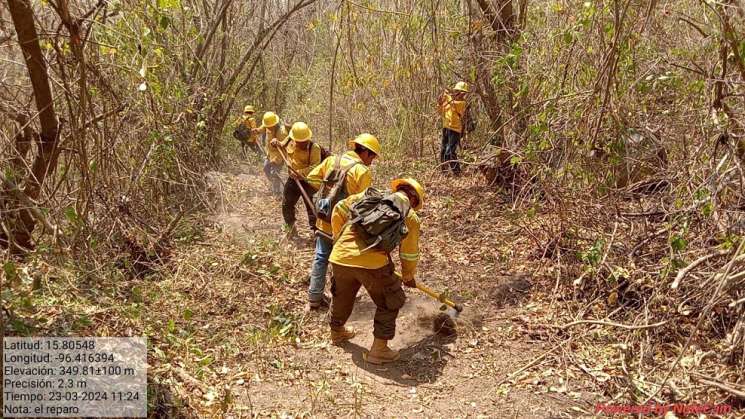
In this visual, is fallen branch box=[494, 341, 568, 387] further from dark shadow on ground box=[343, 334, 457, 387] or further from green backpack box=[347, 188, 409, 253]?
green backpack box=[347, 188, 409, 253]

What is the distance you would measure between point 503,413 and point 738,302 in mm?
1542

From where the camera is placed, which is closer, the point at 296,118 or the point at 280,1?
the point at 280,1

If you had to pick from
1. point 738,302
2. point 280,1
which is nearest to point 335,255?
point 738,302

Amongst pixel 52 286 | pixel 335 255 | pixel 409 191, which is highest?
pixel 409 191

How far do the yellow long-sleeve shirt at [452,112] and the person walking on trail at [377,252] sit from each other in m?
4.28

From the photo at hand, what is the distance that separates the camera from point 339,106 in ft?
33.7

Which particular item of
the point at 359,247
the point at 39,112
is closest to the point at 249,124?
the point at 39,112

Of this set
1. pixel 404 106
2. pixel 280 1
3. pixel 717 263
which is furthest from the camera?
pixel 280 1

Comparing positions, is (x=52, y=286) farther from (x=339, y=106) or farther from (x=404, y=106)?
(x=339, y=106)

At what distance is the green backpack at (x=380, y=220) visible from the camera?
11.6 ft

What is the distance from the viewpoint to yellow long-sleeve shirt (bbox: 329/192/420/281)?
145 inches

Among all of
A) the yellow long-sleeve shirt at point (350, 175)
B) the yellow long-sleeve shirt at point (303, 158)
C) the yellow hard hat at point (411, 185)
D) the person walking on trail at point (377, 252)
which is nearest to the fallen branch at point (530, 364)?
the person walking on trail at point (377, 252)

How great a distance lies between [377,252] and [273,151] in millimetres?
4215
